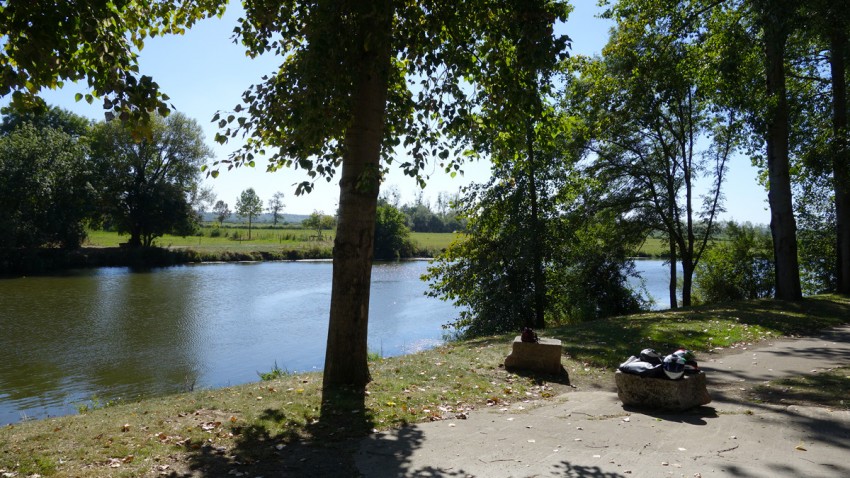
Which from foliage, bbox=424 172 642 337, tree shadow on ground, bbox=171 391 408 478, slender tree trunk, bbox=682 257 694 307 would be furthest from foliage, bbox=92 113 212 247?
tree shadow on ground, bbox=171 391 408 478

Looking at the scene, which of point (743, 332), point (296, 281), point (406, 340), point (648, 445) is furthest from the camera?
point (296, 281)

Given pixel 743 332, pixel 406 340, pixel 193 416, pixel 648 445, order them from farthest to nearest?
pixel 406 340, pixel 743 332, pixel 193 416, pixel 648 445

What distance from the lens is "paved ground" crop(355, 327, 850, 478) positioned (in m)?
4.90

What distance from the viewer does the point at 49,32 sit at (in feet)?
18.5

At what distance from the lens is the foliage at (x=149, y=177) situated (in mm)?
51469

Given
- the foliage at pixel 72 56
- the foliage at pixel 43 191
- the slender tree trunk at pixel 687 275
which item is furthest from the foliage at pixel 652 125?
the foliage at pixel 43 191

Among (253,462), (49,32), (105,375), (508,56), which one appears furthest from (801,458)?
(105,375)

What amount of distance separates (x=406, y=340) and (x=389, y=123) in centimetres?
1235

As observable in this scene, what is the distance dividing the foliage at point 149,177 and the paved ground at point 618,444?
5155 centimetres

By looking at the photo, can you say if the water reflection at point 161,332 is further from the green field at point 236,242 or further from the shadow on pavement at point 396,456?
the green field at point 236,242

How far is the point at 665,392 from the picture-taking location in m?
6.71

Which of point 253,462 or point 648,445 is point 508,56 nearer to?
point 648,445

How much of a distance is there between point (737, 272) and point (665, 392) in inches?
849

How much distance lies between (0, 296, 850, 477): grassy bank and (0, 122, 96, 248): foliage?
134 ft
